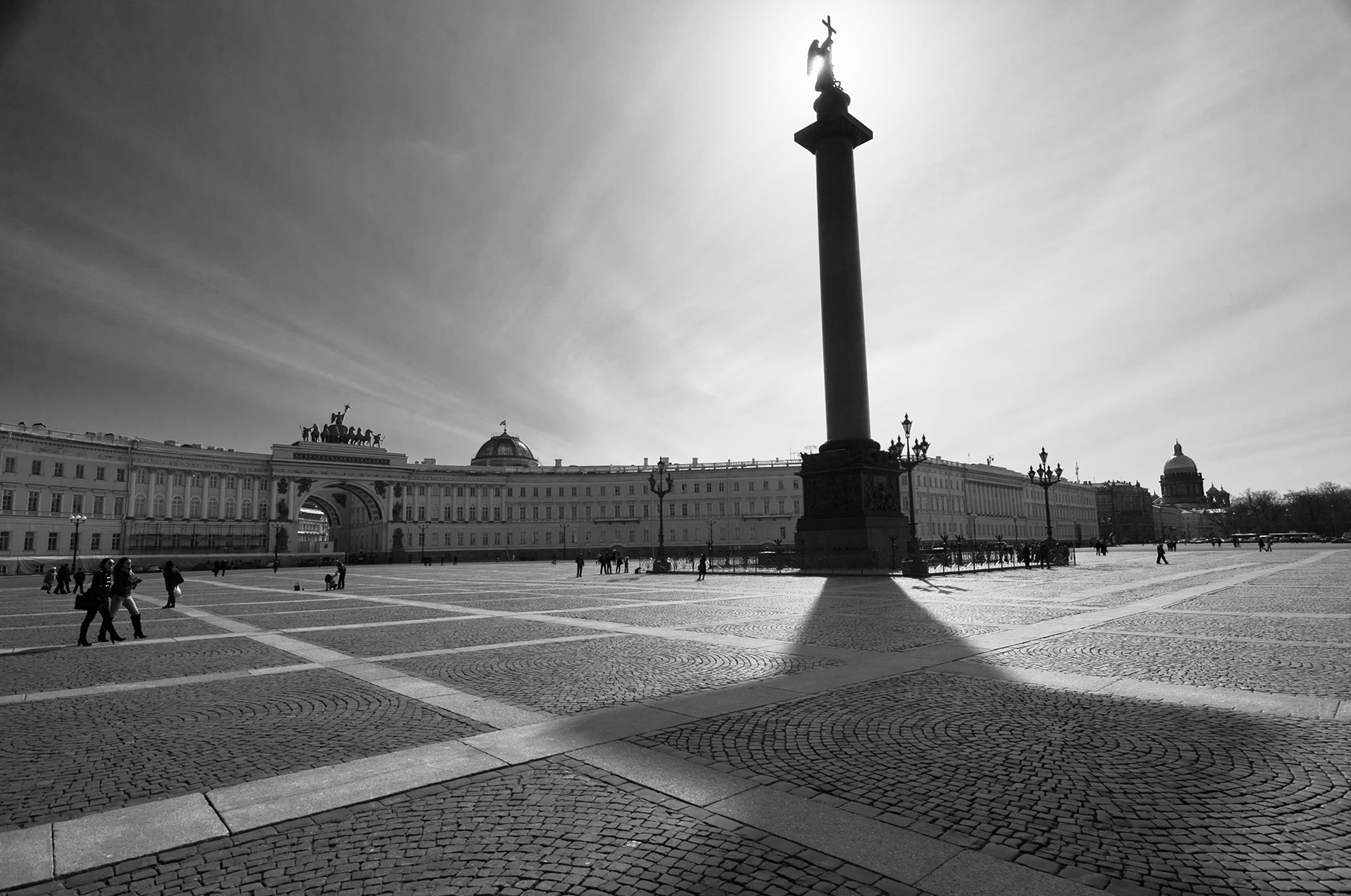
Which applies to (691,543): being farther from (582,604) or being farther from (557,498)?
(582,604)

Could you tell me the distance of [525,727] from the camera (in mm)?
7031

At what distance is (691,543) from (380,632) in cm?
9664

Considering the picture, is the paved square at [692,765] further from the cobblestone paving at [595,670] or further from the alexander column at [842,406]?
the alexander column at [842,406]

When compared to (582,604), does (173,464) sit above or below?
above

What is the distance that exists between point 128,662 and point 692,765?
34.9 ft

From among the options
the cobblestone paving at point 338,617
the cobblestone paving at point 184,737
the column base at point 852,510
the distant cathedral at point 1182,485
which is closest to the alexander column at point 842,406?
the column base at point 852,510

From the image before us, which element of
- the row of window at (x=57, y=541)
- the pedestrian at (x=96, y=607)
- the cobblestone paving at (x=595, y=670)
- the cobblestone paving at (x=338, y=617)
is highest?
the row of window at (x=57, y=541)

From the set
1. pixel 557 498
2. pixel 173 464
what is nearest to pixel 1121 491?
pixel 557 498

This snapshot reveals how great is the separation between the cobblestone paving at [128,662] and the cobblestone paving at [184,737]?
4.59ft

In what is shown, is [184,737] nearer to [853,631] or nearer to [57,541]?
[853,631]

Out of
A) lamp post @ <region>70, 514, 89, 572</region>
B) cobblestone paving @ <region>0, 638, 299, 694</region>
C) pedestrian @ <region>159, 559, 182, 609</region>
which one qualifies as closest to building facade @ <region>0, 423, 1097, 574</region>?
lamp post @ <region>70, 514, 89, 572</region>

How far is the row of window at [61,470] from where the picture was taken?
247 ft

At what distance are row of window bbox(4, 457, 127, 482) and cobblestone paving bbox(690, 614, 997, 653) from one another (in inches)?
3546

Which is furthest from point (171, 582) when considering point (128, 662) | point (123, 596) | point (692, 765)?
point (692, 765)
